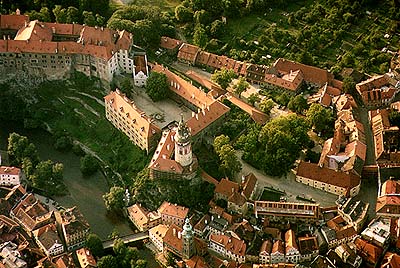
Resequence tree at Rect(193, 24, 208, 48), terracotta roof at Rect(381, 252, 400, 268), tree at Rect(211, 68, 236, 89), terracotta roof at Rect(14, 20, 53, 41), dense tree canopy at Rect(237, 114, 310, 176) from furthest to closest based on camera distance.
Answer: tree at Rect(193, 24, 208, 48) < terracotta roof at Rect(14, 20, 53, 41) < tree at Rect(211, 68, 236, 89) < dense tree canopy at Rect(237, 114, 310, 176) < terracotta roof at Rect(381, 252, 400, 268)

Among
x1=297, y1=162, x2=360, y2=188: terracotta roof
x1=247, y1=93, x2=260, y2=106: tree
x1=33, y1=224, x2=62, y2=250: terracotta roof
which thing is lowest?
x1=33, y1=224, x2=62, y2=250: terracotta roof

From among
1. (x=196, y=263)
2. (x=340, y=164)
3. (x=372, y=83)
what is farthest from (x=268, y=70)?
(x=196, y=263)

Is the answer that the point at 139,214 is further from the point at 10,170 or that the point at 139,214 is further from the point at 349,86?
the point at 349,86

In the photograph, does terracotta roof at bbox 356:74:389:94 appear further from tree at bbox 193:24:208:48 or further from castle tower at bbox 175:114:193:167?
castle tower at bbox 175:114:193:167

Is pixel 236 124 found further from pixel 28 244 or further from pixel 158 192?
pixel 28 244

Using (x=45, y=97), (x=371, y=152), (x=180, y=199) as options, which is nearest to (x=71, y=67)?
(x=45, y=97)

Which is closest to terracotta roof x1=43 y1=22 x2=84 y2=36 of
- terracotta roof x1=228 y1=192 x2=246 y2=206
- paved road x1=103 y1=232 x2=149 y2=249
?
paved road x1=103 y1=232 x2=149 y2=249
